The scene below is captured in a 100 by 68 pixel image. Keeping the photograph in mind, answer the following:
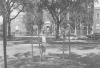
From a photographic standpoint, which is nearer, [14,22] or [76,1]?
[76,1]

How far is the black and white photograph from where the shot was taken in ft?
20.4

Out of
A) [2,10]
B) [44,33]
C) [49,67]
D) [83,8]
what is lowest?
[49,67]

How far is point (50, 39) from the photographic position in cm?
2038

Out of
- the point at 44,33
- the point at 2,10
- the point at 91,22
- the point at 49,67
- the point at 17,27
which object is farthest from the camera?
the point at 17,27

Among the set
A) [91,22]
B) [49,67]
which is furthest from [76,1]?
[91,22]

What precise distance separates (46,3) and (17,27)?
35572mm

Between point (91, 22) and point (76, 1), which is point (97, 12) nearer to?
point (91, 22)

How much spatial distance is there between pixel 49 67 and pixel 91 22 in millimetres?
37901

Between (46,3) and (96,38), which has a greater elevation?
(46,3)

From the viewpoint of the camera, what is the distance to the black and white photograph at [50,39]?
623 cm

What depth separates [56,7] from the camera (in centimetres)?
2030

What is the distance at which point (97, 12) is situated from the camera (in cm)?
4228

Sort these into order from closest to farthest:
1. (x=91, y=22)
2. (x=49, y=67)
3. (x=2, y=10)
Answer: (x=2, y=10)
(x=49, y=67)
(x=91, y=22)

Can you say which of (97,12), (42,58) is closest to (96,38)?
(42,58)
